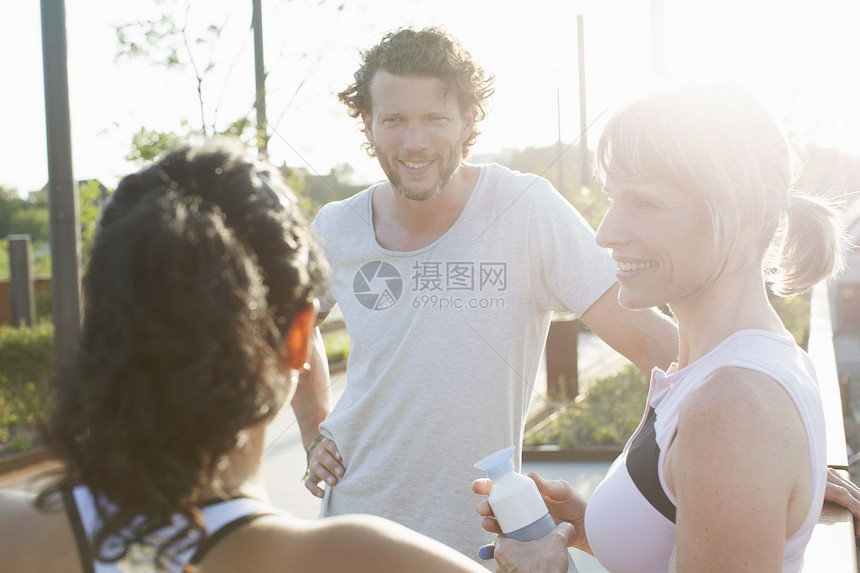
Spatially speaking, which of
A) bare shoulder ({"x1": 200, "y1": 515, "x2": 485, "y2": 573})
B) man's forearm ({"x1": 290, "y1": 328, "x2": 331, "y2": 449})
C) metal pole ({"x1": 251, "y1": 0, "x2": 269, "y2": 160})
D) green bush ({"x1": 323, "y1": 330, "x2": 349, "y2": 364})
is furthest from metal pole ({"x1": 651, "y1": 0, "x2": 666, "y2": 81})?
green bush ({"x1": 323, "y1": 330, "x2": 349, "y2": 364})

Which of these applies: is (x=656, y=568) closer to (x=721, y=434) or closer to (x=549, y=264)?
(x=721, y=434)

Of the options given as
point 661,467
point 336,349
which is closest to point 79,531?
point 661,467

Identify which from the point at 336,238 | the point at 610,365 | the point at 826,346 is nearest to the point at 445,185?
the point at 336,238

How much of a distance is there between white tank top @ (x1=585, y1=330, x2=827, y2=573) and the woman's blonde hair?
8.6 inches

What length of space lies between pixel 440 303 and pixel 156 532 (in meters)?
1.47

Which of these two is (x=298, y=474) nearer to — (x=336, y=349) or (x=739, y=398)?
(x=739, y=398)

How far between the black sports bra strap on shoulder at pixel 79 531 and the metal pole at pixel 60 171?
4828 mm

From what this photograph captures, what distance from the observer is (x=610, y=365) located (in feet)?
41.9

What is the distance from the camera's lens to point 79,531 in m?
1.13

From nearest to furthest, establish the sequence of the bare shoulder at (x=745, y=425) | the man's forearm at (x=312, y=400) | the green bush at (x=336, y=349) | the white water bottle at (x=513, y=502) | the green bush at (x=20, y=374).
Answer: the bare shoulder at (x=745, y=425) < the white water bottle at (x=513, y=502) < the man's forearm at (x=312, y=400) < the green bush at (x=20, y=374) < the green bush at (x=336, y=349)

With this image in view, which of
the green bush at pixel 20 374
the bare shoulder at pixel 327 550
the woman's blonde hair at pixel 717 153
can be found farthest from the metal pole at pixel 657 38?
the green bush at pixel 20 374

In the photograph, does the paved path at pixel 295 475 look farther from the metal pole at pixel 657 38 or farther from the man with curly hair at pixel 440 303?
the metal pole at pixel 657 38

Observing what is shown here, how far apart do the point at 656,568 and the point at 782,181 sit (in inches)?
29.8

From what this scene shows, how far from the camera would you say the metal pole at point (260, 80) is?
275 inches
